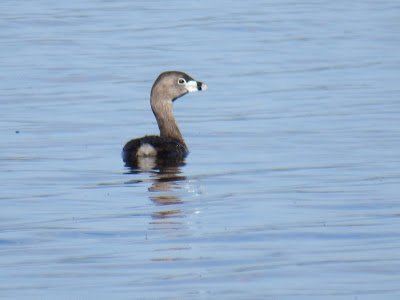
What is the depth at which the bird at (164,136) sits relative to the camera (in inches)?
518

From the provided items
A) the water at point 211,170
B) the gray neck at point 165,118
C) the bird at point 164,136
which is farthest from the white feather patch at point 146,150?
the gray neck at point 165,118

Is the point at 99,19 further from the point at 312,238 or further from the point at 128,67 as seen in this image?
the point at 312,238

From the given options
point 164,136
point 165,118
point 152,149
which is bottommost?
point 164,136

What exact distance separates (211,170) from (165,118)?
2700mm

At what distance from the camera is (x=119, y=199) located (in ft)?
35.2

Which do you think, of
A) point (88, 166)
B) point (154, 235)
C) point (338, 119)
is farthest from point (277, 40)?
point (154, 235)

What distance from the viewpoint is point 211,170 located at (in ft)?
41.0

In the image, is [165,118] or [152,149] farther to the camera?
[165,118]

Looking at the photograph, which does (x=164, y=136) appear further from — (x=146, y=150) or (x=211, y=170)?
(x=211, y=170)

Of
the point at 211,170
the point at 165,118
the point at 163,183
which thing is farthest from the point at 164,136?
the point at 163,183

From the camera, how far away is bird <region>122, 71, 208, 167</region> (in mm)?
13164

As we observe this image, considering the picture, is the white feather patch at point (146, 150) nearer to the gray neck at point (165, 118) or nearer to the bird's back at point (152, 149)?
the bird's back at point (152, 149)

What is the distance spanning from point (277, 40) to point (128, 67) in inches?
202

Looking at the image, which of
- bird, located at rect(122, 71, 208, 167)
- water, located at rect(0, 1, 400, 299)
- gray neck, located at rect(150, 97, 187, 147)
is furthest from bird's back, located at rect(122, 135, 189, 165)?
gray neck, located at rect(150, 97, 187, 147)
